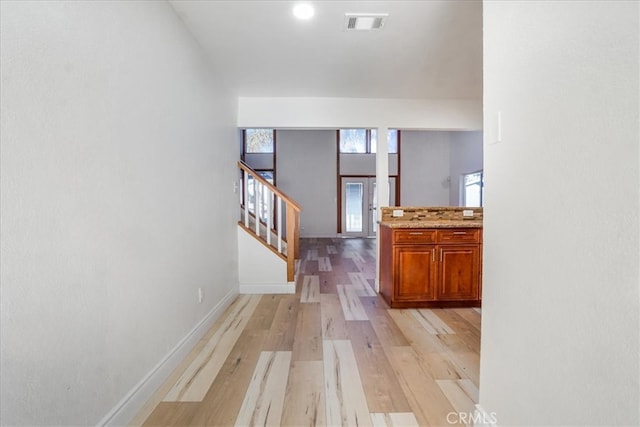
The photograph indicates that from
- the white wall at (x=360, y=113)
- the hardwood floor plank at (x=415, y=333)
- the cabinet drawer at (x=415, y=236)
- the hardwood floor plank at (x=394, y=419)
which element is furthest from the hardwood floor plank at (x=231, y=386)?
the white wall at (x=360, y=113)

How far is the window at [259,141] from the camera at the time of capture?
8.67 m

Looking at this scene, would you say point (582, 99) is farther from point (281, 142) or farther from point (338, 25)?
point (281, 142)

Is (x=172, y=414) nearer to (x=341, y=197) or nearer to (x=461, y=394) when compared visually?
(x=461, y=394)

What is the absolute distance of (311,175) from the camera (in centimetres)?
886

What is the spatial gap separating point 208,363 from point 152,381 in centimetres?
39

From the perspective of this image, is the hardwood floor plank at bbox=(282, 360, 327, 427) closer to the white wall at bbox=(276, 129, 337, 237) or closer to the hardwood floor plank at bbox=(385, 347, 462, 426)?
the hardwood floor plank at bbox=(385, 347, 462, 426)

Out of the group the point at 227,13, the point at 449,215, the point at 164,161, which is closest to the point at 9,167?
the point at 164,161

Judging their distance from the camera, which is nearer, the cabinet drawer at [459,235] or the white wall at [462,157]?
the cabinet drawer at [459,235]

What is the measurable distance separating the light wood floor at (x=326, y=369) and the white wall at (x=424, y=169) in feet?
20.8

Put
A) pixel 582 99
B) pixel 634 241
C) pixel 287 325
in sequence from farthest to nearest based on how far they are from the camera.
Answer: pixel 287 325, pixel 582 99, pixel 634 241

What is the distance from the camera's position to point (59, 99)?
1.06 metres

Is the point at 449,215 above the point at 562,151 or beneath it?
beneath

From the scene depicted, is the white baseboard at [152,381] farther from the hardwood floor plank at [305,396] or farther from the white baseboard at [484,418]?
the white baseboard at [484,418]

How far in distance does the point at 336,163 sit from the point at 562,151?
8166 millimetres
